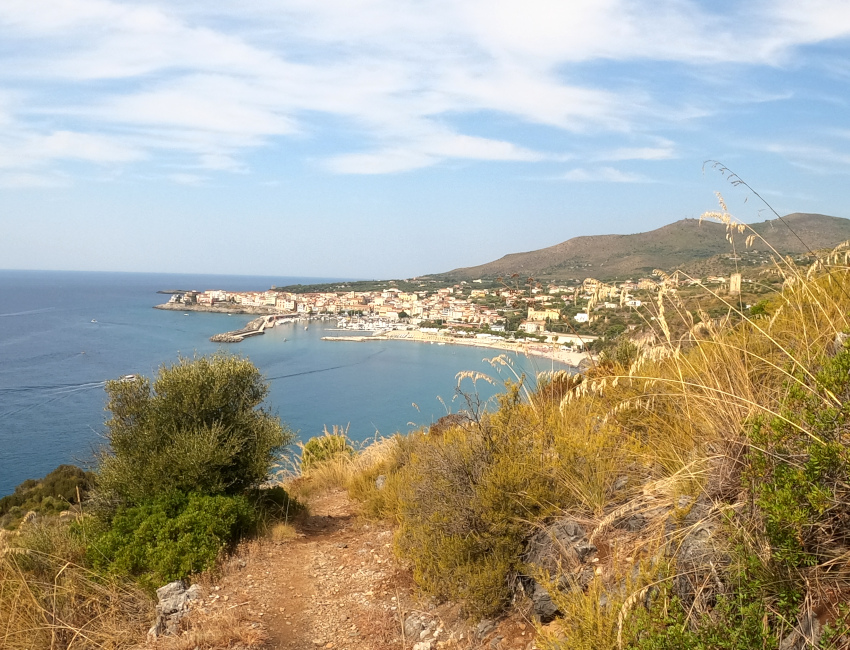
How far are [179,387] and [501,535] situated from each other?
5.07m

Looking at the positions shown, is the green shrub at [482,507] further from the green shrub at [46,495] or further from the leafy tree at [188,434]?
the green shrub at [46,495]

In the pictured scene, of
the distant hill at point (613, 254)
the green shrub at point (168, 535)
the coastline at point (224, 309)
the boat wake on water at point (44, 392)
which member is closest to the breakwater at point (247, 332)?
the coastline at point (224, 309)

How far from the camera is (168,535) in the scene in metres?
5.89

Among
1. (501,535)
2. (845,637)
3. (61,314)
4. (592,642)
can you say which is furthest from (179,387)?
(61,314)

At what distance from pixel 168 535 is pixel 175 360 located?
4845 centimetres

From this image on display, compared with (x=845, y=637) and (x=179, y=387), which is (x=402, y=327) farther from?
(x=845, y=637)

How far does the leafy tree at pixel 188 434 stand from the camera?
6766mm

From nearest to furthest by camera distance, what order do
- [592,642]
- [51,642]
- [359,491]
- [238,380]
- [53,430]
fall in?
[592,642] → [51,642] → [238,380] → [359,491] → [53,430]

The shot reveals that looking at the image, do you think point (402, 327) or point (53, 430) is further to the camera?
point (402, 327)

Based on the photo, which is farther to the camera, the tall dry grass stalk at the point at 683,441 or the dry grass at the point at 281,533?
the dry grass at the point at 281,533

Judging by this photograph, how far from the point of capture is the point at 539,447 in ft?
14.2

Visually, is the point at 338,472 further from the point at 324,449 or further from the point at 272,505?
the point at 272,505

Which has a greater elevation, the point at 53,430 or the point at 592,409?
the point at 592,409

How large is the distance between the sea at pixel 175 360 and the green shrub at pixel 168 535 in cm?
1348
